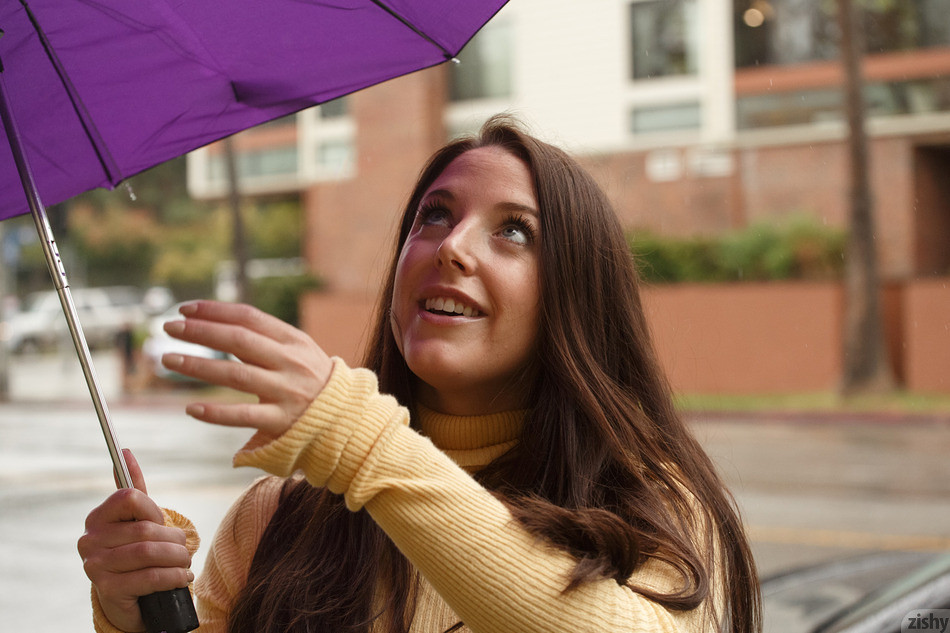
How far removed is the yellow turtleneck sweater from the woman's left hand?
0.03m

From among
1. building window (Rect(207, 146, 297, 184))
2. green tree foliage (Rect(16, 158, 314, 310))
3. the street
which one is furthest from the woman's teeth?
green tree foliage (Rect(16, 158, 314, 310))

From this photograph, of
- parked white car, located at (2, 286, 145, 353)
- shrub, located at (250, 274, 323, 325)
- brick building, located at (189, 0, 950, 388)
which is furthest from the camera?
parked white car, located at (2, 286, 145, 353)

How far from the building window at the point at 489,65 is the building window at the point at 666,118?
2.71 m

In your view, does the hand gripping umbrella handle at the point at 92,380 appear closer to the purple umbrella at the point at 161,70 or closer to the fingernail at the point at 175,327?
the purple umbrella at the point at 161,70

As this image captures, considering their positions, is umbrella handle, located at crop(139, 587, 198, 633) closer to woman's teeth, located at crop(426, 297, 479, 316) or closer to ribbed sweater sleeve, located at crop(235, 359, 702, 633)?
ribbed sweater sleeve, located at crop(235, 359, 702, 633)

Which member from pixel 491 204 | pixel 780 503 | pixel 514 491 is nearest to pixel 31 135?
pixel 491 204

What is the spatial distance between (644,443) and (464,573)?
0.56m

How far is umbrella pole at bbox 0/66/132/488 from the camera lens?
4.88 feet

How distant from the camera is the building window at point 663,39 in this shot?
19891 millimetres

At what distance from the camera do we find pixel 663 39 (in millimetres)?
20234

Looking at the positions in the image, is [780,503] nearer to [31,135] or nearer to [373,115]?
[31,135]

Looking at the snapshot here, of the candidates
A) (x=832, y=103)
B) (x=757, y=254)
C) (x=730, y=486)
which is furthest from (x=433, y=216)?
(x=832, y=103)

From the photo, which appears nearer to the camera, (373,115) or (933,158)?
(933,158)

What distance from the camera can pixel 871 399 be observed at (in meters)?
14.5
